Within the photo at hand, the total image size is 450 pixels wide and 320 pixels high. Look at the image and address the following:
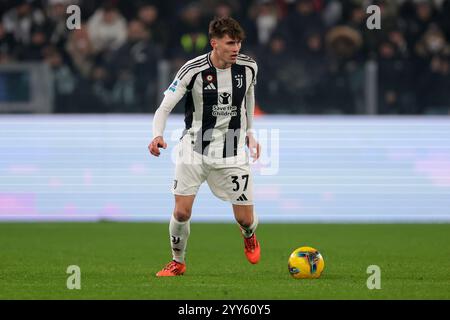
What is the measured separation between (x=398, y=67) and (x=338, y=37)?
1.21 meters

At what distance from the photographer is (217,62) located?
10078mm

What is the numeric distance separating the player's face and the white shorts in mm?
786

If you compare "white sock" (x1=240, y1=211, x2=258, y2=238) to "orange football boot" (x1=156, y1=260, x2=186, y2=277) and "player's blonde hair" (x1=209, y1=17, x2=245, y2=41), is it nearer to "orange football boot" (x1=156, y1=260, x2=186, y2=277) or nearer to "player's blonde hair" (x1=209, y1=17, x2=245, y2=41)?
"orange football boot" (x1=156, y1=260, x2=186, y2=277)

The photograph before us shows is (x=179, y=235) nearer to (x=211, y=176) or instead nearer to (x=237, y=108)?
(x=211, y=176)

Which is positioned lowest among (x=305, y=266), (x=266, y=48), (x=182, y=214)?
(x=305, y=266)

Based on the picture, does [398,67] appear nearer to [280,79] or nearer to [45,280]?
[280,79]

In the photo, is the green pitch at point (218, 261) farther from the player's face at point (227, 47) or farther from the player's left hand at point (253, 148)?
the player's face at point (227, 47)

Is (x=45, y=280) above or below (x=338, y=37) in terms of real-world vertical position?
below

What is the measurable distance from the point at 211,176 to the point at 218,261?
1635 millimetres

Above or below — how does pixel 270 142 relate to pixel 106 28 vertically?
below

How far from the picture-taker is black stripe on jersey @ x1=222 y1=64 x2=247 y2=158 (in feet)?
33.4

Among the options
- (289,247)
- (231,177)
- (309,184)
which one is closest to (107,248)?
(289,247)

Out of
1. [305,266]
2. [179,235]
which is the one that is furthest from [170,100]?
[305,266]

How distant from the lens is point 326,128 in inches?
669
